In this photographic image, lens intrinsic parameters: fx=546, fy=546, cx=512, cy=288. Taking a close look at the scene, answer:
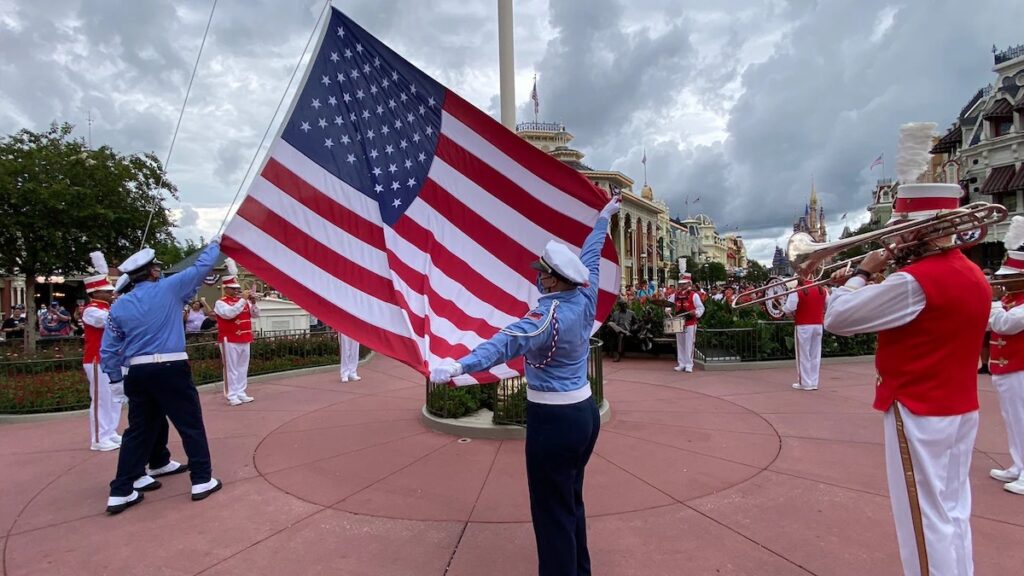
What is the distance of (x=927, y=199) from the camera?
261 cm

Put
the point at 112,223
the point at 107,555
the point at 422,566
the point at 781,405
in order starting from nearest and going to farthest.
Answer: the point at 422,566
the point at 107,555
the point at 781,405
the point at 112,223

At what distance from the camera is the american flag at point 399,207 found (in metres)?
4.11

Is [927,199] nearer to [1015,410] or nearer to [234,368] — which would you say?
[1015,410]

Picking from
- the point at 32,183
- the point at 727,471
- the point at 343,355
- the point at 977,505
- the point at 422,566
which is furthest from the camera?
the point at 32,183

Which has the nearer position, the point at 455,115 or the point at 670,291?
the point at 455,115

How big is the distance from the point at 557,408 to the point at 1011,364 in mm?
4187

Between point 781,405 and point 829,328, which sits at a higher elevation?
point 829,328

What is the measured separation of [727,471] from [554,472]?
110 inches

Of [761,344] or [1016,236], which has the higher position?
[1016,236]

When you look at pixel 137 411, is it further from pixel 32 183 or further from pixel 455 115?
pixel 32 183

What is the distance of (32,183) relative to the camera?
42.5ft

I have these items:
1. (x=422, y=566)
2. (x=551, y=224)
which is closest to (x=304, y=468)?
(x=422, y=566)

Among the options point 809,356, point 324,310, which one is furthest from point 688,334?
point 324,310

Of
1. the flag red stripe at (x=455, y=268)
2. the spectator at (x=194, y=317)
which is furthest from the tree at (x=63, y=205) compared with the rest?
the flag red stripe at (x=455, y=268)
